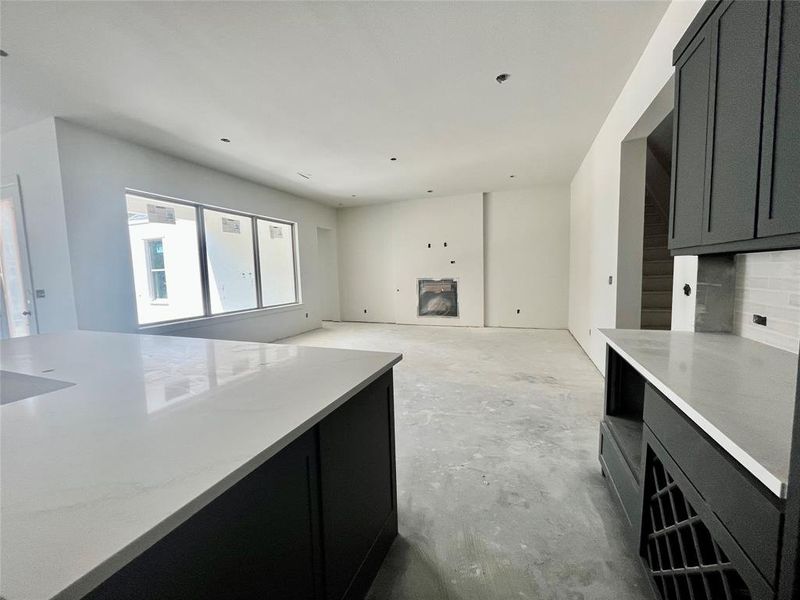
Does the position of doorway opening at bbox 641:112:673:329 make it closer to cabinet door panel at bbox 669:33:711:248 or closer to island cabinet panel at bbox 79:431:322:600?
cabinet door panel at bbox 669:33:711:248

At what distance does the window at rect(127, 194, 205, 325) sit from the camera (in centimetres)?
399

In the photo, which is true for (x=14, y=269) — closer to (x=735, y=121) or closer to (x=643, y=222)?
(x=735, y=121)

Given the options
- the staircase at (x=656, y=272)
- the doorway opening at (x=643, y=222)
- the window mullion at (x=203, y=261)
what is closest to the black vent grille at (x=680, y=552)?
the doorway opening at (x=643, y=222)

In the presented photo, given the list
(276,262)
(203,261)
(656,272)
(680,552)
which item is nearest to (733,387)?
(680,552)

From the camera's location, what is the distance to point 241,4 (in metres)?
1.90

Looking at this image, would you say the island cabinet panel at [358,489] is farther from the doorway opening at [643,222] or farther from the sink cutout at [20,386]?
the doorway opening at [643,222]

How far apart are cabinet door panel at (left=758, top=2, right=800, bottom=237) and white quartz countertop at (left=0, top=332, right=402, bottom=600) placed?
1.42 metres

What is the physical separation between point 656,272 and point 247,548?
17.1ft

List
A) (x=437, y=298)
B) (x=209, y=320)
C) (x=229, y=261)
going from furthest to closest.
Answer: (x=437, y=298)
(x=229, y=261)
(x=209, y=320)

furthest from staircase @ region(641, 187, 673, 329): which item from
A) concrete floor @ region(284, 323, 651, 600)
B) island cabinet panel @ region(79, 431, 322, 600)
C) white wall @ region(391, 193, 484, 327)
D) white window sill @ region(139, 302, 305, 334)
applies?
white window sill @ region(139, 302, 305, 334)

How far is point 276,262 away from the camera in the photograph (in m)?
6.41

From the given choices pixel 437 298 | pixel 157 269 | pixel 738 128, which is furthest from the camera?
pixel 437 298

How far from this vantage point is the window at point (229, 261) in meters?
4.99

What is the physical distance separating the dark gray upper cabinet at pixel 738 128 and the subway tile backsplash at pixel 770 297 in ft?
0.98
